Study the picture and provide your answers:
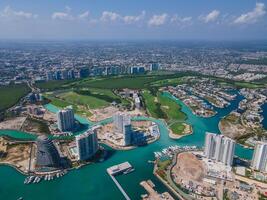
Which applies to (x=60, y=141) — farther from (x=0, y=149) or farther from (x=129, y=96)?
(x=129, y=96)

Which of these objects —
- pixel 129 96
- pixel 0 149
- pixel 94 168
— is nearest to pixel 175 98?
pixel 129 96

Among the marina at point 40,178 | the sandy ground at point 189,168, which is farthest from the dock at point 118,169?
the marina at point 40,178

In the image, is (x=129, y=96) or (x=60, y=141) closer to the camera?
(x=60, y=141)

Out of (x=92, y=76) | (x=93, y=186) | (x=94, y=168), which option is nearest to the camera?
(x=93, y=186)

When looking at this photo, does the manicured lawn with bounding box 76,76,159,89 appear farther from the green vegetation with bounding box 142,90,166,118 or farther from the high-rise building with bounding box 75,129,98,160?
the high-rise building with bounding box 75,129,98,160

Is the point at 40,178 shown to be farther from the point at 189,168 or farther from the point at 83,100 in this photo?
the point at 83,100

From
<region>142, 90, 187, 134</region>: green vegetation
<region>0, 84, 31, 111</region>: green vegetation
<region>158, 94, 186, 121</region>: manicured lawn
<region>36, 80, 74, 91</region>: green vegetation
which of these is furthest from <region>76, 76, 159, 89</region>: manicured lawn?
<region>0, 84, 31, 111</region>: green vegetation

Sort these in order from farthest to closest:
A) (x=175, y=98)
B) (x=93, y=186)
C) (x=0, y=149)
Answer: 1. (x=175, y=98)
2. (x=0, y=149)
3. (x=93, y=186)
